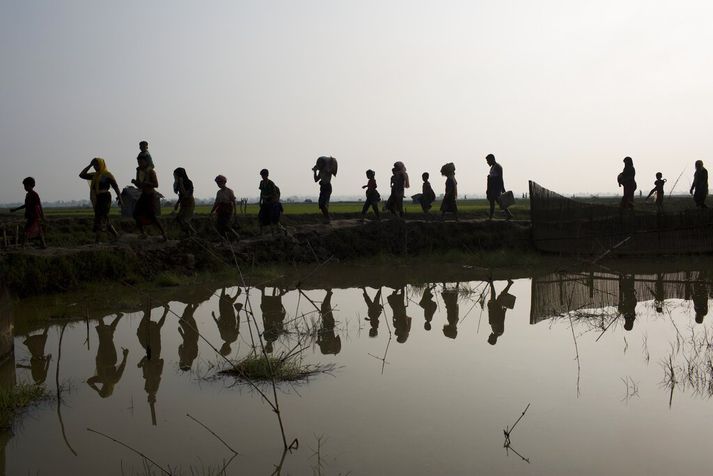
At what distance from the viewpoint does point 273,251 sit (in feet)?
36.8

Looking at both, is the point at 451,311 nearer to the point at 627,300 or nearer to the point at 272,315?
the point at 272,315

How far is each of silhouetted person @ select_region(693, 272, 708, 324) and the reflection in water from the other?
16.9 feet

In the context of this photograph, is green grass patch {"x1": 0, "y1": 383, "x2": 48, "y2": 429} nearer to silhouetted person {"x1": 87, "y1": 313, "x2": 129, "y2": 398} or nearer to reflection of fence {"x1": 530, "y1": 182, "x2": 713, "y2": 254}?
silhouetted person {"x1": 87, "y1": 313, "x2": 129, "y2": 398}

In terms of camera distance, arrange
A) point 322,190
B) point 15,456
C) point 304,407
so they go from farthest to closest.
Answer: point 322,190 → point 304,407 → point 15,456

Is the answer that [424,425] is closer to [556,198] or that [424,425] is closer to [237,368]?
[237,368]

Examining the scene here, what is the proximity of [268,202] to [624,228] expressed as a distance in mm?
6496

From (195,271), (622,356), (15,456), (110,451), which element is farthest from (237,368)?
(195,271)

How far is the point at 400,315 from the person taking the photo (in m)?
6.98

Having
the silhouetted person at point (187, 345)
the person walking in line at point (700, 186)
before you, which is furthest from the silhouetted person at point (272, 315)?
the person walking in line at point (700, 186)

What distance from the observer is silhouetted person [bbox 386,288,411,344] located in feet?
19.6

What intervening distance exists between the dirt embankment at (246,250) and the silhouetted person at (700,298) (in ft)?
12.7

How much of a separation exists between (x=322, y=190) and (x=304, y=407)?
8356 mm

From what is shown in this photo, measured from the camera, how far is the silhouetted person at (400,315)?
19.6 ft

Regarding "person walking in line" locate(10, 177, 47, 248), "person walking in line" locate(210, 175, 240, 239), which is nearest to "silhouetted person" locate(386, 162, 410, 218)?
"person walking in line" locate(210, 175, 240, 239)
